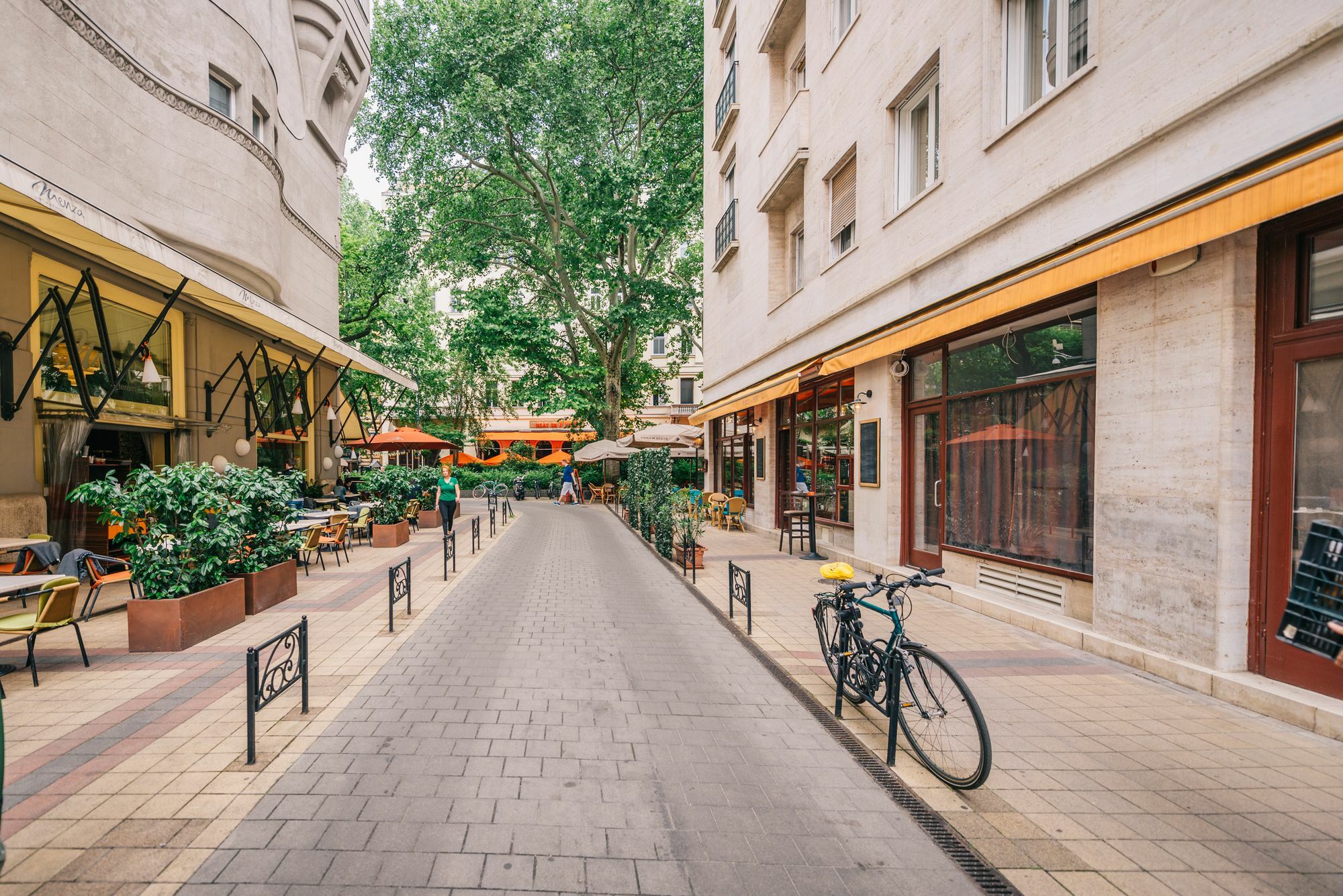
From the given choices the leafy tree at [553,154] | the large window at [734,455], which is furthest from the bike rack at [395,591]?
the leafy tree at [553,154]

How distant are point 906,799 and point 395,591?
646 centimetres

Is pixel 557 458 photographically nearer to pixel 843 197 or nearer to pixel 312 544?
pixel 312 544

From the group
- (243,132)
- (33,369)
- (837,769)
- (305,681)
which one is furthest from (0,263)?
(837,769)

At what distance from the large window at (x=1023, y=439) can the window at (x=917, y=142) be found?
268cm

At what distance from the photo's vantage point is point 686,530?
11.3 meters

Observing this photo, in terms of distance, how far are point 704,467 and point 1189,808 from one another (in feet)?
70.1

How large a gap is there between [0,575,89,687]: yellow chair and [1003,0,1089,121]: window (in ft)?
35.2

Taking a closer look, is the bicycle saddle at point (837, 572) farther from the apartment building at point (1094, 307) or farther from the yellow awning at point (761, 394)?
the yellow awning at point (761, 394)

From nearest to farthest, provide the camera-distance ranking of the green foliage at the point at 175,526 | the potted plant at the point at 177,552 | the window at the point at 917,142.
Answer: the potted plant at the point at 177,552 < the green foliage at the point at 175,526 < the window at the point at 917,142

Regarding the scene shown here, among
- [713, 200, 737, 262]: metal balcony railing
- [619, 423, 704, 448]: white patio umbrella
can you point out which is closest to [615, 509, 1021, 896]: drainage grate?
[619, 423, 704, 448]: white patio umbrella

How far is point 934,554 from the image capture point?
9.42 metres

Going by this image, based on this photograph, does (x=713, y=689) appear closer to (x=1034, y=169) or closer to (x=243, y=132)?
(x=1034, y=169)

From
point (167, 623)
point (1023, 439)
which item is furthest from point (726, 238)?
point (167, 623)

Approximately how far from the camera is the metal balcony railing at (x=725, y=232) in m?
19.2
